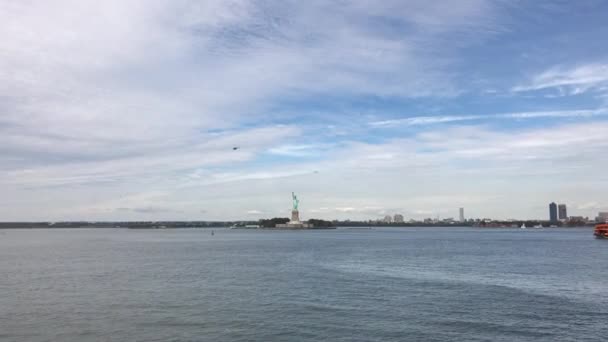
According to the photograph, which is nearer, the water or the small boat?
the water

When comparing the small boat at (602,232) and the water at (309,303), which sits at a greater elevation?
the small boat at (602,232)

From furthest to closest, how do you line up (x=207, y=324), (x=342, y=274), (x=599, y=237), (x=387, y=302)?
(x=599, y=237) < (x=342, y=274) < (x=387, y=302) < (x=207, y=324)

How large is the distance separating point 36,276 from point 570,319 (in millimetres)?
47520

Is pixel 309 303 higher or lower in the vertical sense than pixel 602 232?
lower

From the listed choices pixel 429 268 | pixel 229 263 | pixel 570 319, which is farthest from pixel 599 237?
pixel 570 319

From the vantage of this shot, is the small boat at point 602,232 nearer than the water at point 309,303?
No

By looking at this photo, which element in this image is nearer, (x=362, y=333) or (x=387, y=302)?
(x=362, y=333)

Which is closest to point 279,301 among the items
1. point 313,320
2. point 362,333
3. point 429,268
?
point 313,320

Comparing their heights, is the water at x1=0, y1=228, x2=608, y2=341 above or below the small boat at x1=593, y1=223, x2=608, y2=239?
below

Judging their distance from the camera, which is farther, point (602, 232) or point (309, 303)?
point (602, 232)

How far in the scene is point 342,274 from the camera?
165 ft

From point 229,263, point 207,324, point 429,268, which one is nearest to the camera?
point 207,324

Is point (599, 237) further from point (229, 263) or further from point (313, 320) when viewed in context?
point (313, 320)

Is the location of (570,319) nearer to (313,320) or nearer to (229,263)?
(313,320)
